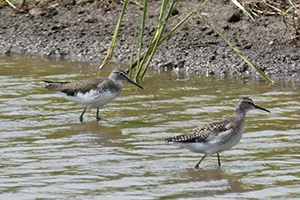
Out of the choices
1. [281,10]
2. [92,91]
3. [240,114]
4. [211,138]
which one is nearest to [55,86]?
[92,91]

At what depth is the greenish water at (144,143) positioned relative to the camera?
8789mm

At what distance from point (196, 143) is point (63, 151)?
186 cm

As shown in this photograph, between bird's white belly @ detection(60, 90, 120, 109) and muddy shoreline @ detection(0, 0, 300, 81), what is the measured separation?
3036mm

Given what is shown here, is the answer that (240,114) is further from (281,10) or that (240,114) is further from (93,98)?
(281,10)

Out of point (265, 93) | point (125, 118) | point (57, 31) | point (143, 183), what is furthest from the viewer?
point (57, 31)

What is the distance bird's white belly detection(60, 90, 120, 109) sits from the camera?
12.5 meters

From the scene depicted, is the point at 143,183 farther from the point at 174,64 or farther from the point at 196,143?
the point at 174,64

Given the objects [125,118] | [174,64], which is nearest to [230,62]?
[174,64]

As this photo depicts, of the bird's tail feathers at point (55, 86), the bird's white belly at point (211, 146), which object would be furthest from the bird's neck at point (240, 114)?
the bird's tail feathers at point (55, 86)

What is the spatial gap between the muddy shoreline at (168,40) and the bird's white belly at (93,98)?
304cm

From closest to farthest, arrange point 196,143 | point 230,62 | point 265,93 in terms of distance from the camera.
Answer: point 196,143, point 265,93, point 230,62

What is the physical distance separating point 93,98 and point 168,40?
434cm

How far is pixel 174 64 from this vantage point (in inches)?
615

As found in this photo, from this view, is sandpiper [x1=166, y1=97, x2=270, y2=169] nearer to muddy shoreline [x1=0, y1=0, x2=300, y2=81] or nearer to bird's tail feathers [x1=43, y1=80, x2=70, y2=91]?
bird's tail feathers [x1=43, y1=80, x2=70, y2=91]
